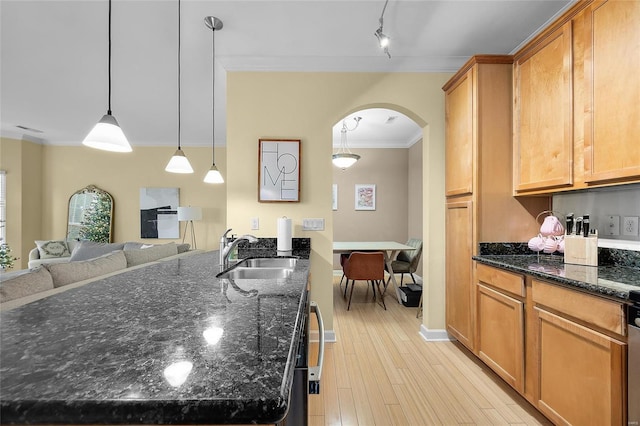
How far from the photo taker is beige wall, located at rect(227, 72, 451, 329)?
9.00 ft

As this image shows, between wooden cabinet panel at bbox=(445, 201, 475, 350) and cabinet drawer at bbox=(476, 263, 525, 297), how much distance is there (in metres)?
0.16

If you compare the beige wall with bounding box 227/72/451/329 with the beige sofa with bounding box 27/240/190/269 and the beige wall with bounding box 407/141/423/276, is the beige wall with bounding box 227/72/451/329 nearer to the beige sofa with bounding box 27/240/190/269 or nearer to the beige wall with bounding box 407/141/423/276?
the beige wall with bounding box 407/141/423/276

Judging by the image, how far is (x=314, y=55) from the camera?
2.65 m

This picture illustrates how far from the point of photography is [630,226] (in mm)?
1729

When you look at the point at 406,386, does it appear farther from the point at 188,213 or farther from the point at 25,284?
the point at 188,213

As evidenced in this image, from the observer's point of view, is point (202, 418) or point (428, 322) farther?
point (428, 322)

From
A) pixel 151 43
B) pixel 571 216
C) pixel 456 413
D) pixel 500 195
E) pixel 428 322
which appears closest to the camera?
pixel 456 413

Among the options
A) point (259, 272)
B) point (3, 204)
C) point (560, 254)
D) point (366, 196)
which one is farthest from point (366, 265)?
point (3, 204)

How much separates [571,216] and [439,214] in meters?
0.98

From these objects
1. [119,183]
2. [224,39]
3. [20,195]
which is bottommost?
[20,195]

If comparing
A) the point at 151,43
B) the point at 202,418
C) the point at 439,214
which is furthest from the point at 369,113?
the point at 202,418

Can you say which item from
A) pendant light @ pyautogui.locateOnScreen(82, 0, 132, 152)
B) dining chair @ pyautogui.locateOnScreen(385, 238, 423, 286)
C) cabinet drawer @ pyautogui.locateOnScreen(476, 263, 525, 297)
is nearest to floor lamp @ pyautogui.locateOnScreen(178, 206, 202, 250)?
dining chair @ pyautogui.locateOnScreen(385, 238, 423, 286)

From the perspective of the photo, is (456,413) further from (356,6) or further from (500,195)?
(356,6)

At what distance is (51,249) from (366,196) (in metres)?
5.86
